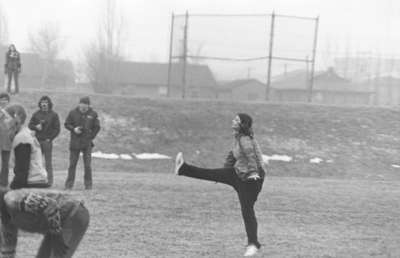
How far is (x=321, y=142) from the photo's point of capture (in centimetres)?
2059

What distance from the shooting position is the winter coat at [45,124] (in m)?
11.3

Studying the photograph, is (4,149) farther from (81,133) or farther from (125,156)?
(125,156)

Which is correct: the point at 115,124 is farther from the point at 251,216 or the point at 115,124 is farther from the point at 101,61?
the point at 101,61

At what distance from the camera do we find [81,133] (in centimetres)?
1126

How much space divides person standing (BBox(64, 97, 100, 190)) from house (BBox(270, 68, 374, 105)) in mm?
16801

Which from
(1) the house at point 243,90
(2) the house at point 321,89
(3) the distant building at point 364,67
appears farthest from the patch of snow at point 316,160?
(3) the distant building at point 364,67

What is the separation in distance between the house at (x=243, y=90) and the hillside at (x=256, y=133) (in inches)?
156

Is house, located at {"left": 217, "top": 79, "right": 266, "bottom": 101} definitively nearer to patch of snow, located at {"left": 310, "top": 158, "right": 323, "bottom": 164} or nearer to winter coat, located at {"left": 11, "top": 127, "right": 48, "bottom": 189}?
patch of snow, located at {"left": 310, "top": 158, "right": 323, "bottom": 164}

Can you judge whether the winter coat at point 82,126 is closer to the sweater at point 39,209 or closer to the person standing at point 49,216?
the person standing at point 49,216

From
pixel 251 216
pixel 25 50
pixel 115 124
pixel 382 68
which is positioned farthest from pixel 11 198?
→ pixel 25 50

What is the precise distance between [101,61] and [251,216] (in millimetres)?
37893

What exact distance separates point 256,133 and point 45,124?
10742mm

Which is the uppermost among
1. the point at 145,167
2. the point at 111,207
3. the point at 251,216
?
the point at 251,216

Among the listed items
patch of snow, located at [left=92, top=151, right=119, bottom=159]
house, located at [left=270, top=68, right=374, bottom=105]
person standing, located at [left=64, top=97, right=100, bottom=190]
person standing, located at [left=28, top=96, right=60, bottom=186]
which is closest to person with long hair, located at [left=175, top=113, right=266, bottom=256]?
person standing, located at [left=64, top=97, right=100, bottom=190]
